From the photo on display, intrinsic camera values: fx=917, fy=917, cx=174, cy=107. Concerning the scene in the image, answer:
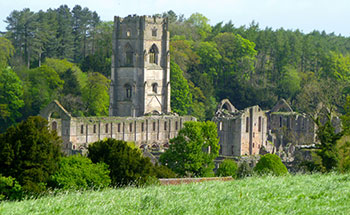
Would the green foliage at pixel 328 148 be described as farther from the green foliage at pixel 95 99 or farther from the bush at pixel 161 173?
the green foliage at pixel 95 99

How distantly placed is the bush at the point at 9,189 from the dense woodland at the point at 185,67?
130 ft

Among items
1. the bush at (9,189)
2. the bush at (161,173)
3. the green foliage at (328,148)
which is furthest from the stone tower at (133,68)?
the bush at (9,189)

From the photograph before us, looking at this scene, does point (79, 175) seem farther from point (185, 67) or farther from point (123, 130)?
point (185, 67)

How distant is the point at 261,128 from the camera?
67.2 meters

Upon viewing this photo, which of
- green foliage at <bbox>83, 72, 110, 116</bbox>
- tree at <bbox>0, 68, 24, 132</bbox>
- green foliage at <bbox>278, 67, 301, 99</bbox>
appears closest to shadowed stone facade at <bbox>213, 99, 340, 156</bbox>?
green foliage at <bbox>83, 72, 110, 116</bbox>

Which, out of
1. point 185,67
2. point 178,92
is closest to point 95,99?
point 178,92

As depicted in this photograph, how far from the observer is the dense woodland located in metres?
79.5

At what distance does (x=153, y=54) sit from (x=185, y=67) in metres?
15.1

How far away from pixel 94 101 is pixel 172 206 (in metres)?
58.3

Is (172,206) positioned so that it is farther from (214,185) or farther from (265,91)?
(265,91)

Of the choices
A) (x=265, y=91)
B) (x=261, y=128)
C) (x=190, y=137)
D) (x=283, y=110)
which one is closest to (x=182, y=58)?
(x=265, y=91)

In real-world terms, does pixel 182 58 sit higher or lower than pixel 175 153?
higher

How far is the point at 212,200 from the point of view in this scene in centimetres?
2394

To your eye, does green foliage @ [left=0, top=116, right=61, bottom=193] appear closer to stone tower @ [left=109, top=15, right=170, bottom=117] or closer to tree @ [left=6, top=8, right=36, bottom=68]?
stone tower @ [left=109, top=15, right=170, bottom=117]
